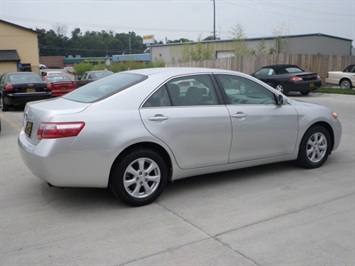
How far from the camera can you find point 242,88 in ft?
17.5

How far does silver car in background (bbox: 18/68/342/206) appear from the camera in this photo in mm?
4113

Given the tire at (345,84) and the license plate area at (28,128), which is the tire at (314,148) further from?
the tire at (345,84)

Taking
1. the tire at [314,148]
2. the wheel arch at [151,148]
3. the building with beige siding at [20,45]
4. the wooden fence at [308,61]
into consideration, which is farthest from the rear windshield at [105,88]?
the building with beige siding at [20,45]

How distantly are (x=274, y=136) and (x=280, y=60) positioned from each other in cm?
1807

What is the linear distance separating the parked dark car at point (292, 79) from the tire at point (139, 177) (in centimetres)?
1397

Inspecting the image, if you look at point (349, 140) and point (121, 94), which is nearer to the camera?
point (121, 94)

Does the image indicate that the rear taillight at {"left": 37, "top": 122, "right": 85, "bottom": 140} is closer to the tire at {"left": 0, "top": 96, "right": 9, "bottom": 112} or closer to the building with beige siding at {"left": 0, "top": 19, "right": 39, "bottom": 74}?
the tire at {"left": 0, "top": 96, "right": 9, "bottom": 112}

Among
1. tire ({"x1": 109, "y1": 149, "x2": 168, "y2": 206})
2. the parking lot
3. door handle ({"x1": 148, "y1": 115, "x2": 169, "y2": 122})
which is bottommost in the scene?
the parking lot

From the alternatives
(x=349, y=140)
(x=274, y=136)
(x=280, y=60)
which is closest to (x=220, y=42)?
(x=280, y=60)

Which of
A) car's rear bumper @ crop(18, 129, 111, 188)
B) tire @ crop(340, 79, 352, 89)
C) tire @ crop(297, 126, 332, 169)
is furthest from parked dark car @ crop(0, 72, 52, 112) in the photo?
tire @ crop(340, 79, 352, 89)

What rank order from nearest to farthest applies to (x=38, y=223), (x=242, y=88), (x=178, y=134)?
(x=38, y=223), (x=178, y=134), (x=242, y=88)

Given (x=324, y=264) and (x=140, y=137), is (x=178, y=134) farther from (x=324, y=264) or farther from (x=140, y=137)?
(x=324, y=264)

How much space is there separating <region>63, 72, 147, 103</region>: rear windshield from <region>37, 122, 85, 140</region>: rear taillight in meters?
0.49

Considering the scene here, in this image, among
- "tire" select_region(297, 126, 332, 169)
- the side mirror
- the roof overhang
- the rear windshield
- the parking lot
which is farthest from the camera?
the roof overhang
